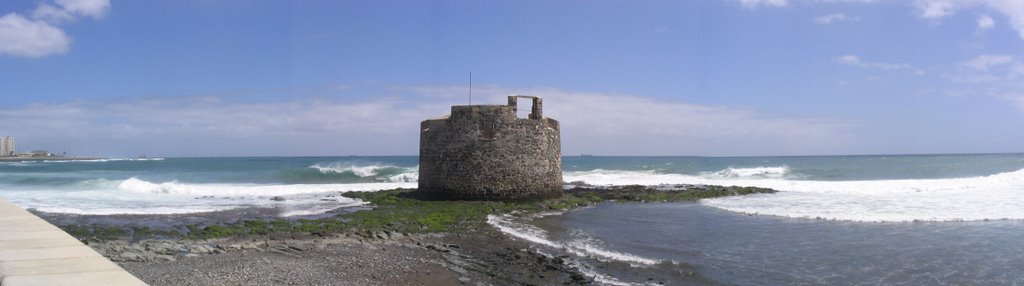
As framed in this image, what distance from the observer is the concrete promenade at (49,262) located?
320cm

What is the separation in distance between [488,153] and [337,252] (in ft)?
27.5

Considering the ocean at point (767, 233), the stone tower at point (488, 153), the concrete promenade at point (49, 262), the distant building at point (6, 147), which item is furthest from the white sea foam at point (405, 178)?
the distant building at point (6, 147)

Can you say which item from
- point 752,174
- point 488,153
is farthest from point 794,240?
point 752,174

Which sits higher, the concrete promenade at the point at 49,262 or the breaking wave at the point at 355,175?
the concrete promenade at the point at 49,262

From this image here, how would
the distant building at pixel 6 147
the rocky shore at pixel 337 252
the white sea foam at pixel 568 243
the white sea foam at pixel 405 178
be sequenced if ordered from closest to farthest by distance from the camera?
1. the rocky shore at pixel 337 252
2. the white sea foam at pixel 568 243
3. the white sea foam at pixel 405 178
4. the distant building at pixel 6 147

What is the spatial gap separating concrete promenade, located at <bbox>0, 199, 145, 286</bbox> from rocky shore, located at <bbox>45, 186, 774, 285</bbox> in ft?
11.1

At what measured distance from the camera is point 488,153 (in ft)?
60.3

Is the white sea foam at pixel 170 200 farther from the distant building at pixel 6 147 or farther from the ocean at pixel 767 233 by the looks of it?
the distant building at pixel 6 147

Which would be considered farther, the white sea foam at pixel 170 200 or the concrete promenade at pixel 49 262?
the white sea foam at pixel 170 200

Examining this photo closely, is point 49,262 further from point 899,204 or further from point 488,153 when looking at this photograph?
point 899,204

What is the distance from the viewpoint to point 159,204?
19.8m

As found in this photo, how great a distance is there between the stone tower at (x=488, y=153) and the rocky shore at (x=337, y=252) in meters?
2.95

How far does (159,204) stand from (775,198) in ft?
60.4

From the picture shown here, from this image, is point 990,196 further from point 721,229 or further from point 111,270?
point 111,270
